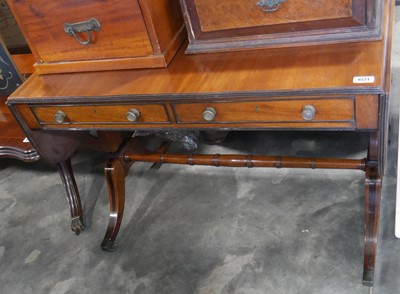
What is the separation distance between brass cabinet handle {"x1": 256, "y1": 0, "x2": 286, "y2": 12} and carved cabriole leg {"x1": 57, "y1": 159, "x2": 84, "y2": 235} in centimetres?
123

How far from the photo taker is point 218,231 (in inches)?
73.4

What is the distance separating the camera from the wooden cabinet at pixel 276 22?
118cm

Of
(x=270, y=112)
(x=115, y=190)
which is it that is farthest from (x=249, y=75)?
(x=115, y=190)

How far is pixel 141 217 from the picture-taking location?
204 cm

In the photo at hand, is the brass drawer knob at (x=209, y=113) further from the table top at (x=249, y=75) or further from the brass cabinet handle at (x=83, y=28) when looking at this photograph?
the brass cabinet handle at (x=83, y=28)

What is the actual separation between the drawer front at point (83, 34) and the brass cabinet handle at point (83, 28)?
1cm

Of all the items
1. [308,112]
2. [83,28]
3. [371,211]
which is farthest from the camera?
[371,211]

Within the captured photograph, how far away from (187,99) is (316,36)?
16.9 inches

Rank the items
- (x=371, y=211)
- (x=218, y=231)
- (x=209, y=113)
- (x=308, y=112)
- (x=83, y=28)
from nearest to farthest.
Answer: (x=308, y=112) < (x=209, y=113) < (x=83, y=28) < (x=371, y=211) < (x=218, y=231)

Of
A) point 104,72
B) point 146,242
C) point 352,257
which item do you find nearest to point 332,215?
point 352,257

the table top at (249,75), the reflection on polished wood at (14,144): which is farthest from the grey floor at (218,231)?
the table top at (249,75)

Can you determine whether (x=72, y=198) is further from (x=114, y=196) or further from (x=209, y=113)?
(x=209, y=113)

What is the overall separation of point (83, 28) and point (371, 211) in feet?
3.94

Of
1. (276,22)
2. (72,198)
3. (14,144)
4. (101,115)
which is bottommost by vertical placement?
(72,198)
